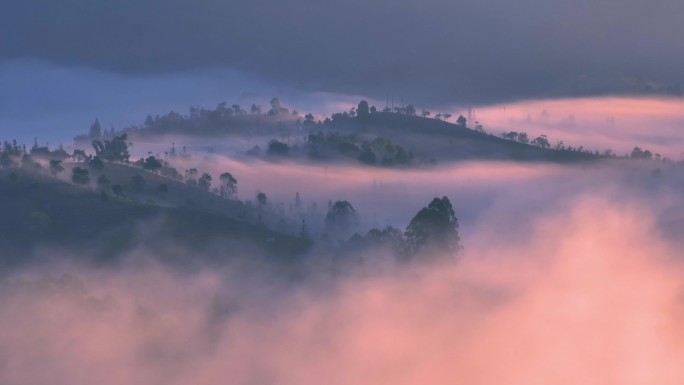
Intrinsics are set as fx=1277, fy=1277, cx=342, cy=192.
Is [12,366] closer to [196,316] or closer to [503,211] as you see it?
[196,316]

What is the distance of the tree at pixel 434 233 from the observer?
326ft

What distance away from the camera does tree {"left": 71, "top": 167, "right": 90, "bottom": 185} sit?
13050 centimetres

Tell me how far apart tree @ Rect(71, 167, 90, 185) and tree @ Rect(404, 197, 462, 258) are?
4373cm

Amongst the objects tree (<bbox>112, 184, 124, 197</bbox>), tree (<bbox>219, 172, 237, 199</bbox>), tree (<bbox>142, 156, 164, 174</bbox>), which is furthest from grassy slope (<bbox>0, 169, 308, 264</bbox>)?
tree (<bbox>219, 172, 237, 199</bbox>)

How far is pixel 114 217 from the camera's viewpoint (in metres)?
116

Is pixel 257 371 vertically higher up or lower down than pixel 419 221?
lower down

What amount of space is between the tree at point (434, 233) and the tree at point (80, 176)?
43731mm

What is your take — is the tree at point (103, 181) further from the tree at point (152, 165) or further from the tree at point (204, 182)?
the tree at point (204, 182)

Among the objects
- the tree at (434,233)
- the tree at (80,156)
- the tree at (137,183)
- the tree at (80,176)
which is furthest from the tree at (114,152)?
the tree at (434,233)

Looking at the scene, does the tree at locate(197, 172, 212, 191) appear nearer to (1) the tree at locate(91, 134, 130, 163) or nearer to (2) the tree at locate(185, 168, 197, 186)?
(2) the tree at locate(185, 168, 197, 186)

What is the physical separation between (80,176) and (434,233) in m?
46.8

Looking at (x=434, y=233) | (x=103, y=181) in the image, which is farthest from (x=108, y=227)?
(x=434, y=233)

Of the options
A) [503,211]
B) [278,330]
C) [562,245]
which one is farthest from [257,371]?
[503,211]

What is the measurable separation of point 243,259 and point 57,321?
3187cm
